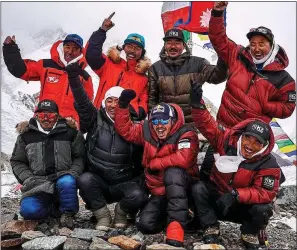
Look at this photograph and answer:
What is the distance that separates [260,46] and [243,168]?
1555 millimetres

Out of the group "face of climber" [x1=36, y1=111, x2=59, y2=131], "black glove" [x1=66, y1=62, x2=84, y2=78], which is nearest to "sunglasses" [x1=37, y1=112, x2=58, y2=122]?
"face of climber" [x1=36, y1=111, x2=59, y2=131]

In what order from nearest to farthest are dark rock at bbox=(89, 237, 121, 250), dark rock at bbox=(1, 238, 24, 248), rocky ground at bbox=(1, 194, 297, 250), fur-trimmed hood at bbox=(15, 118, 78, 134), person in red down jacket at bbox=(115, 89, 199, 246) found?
dark rock at bbox=(89, 237, 121, 250), rocky ground at bbox=(1, 194, 297, 250), dark rock at bbox=(1, 238, 24, 248), person in red down jacket at bbox=(115, 89, 199, 246), fur-trimmed hood at bbox=(15, 118, 78, 134)

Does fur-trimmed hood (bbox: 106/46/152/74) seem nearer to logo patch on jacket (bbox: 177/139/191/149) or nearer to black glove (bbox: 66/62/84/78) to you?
black glove (bbox: 66/62/84/78)

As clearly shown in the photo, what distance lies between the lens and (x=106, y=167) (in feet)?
16.0

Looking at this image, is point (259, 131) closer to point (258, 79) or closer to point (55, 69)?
point (258, 79)

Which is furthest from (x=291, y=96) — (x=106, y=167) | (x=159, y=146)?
(x=106, y=167)

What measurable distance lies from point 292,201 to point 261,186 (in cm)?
746

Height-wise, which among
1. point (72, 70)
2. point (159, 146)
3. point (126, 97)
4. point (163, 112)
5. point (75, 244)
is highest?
point (72, 70)

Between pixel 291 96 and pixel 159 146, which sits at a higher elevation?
pixel 291 96

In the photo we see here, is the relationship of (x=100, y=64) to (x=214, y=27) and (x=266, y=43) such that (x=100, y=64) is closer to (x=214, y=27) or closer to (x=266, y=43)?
(x=214, y=27)

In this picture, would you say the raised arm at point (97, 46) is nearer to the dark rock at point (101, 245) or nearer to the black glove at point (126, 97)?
the black glove at point (126, 97)

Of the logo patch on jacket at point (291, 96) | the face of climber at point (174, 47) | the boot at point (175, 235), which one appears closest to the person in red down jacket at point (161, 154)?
the boot at point (175, 235)

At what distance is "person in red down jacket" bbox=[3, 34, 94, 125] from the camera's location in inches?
225

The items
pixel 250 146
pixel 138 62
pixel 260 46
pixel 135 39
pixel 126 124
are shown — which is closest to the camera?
pixel 250 146
